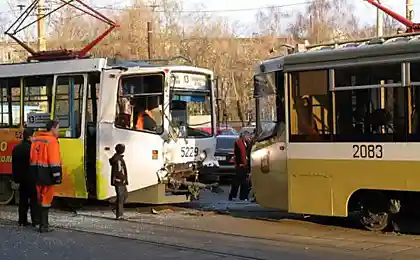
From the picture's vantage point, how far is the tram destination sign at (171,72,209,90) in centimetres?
1614

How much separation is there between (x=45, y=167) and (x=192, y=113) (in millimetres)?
4487

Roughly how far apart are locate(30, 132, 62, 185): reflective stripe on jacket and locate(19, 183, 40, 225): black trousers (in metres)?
0.62

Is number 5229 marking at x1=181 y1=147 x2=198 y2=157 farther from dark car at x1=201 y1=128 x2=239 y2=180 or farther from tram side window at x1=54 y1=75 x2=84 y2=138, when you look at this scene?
dark car at x1=201 y1=128 x2=239 y2=180

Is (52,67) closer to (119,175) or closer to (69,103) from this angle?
(69,103)

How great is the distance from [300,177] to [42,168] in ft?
14.2

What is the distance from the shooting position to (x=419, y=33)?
39.9 feet

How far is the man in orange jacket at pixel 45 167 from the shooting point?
13.1 metres

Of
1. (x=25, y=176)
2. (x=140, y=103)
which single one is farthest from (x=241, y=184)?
(x=25, y=176)

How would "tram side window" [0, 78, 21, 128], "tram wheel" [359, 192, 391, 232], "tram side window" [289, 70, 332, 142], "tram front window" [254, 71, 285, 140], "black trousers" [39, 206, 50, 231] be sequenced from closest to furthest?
"tram wheel" [359, 192, 391, 232] < "tram side window" [289, 70, 332, 142] < "black trousers" [39, 206, 50, 231] < "tram front window" [254, 71, 285, 140] < "tram side window" [0, 78, 21, 128]

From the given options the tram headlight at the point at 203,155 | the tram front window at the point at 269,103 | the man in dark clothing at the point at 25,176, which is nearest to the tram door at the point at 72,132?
the man in dark clothing at the point at 25,176

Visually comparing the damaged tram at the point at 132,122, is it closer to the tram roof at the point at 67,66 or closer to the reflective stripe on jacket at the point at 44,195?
the tram roof at the point at 67,66

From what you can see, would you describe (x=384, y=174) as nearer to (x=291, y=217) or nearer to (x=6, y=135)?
(x=291, y=217)

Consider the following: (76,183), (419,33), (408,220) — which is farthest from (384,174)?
(76,183)

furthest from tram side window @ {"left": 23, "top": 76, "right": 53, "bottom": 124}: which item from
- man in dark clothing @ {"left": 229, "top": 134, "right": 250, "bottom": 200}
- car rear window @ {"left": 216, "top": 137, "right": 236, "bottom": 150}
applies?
car rear window @ {"left": 216, "top": 137, "right": 236, "bottom": 150}
